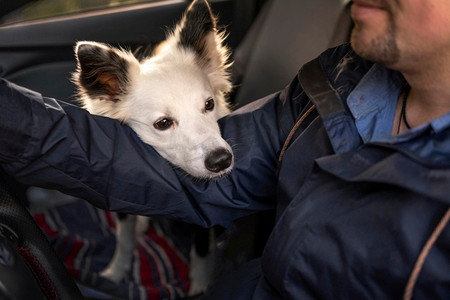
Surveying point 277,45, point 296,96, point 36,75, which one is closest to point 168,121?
point 296,96

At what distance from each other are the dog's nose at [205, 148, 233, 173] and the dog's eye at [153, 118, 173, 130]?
326 mm

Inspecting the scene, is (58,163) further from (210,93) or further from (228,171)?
(210,93)

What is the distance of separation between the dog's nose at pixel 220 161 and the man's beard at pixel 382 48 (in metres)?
0.66

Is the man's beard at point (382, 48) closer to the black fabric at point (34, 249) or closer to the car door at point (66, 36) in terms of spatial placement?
the black fabric at point (34, 249)

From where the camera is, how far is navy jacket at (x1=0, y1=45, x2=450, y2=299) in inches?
47.7

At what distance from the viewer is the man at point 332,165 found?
4.00 ft

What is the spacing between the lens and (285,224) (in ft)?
4.65

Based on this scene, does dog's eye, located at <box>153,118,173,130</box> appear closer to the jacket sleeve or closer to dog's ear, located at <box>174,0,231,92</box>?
the jacket sleeve

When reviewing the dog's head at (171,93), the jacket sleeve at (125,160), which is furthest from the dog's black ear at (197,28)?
the jacket sleeve at (125,160)

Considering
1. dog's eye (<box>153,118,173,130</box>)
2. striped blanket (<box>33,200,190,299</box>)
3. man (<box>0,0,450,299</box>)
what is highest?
man (<box>0,0,450,299</box>)

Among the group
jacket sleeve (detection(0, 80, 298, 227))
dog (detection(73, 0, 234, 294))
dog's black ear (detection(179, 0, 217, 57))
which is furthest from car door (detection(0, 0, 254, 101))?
jacket sleeve (detection(0, 80, 298, 227))

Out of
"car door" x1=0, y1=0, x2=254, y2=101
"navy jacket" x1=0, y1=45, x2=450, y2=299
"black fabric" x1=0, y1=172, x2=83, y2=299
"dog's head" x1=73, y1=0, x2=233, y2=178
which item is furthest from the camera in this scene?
"car door" x1=0, y1=0, x2=254, y2=101

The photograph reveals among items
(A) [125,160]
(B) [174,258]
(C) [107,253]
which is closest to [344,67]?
(A) [125,160]

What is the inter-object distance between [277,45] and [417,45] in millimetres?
1347
